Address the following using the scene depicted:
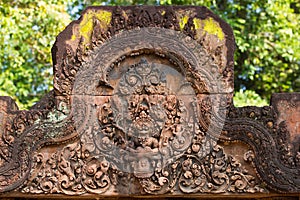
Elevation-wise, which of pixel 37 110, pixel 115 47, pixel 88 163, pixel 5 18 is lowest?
pixel 88 163

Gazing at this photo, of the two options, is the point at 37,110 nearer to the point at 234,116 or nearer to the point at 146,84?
the point at 146,84

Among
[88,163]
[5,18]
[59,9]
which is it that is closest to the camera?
[88,163]

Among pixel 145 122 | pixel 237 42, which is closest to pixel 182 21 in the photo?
pixel 145 122

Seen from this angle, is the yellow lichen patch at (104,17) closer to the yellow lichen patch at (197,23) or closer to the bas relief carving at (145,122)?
the bas relief carving at (145,122)

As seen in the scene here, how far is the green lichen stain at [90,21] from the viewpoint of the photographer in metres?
8.95

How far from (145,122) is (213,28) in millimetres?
1346

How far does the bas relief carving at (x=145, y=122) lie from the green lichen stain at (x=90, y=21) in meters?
0.01

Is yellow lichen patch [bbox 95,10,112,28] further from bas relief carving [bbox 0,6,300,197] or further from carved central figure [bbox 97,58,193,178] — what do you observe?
carved central figure [bbox 97,58,193,178]

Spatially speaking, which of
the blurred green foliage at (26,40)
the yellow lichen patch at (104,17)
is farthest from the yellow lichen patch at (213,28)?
the blurred green foliage at (26,40)

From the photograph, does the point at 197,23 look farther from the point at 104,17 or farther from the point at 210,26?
the point at 104,17

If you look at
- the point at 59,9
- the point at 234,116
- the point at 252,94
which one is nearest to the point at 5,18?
the point at 59,9

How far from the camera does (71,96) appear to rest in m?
8.84

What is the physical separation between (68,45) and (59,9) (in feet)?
20.0

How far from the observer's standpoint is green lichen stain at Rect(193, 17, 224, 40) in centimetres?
891
